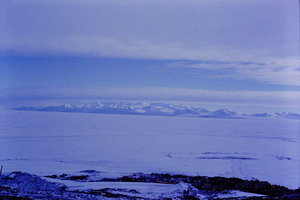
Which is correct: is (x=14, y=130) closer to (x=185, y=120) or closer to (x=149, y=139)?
(x=149, y=139)

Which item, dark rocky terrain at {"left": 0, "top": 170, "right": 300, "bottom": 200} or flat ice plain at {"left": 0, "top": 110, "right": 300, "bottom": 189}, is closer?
dark rocky terrain at {"left": 0, "top": 170, "right": 300, "bottom": 200}

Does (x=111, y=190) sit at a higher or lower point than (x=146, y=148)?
lower

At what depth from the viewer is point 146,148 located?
6055mm

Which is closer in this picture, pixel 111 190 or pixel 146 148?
pixel 111 190

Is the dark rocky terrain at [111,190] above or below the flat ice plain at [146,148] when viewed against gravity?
below

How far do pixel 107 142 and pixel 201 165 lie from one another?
2209mm

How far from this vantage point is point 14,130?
6.59 metres

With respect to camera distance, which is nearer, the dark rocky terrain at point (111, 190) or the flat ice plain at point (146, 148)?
the dark rocky terrain at point (111, 190)

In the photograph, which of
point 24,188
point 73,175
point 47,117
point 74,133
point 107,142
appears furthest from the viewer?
point 47,117

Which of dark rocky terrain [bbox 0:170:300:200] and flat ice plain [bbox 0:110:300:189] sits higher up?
flat ice plain [bbox 0:110:300:189]

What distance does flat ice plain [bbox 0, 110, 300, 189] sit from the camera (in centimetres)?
507

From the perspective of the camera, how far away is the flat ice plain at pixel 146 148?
5070mm

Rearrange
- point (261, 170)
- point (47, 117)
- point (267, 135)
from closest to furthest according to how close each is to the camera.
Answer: point (261, 170)
point (267, 135)
point (47, 117)

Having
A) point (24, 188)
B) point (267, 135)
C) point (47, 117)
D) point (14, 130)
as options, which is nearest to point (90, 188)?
point (24, 188)
